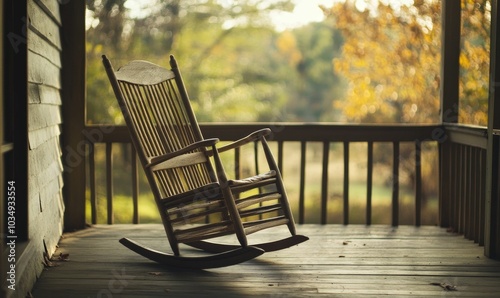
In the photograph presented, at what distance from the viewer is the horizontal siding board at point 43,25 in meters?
3.49

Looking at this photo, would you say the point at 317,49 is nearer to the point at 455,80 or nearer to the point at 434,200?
the point at 434,200

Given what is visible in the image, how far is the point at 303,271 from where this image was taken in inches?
147

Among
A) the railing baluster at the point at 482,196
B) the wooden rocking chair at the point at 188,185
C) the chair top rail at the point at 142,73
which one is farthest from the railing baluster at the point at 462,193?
the chair top rail at the point at 142,73

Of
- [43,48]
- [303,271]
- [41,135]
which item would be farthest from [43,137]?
[303,271]

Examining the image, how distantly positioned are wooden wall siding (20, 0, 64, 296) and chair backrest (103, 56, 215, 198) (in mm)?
384

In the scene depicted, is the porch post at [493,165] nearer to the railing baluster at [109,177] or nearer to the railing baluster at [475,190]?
the railing baluster at [475,190]

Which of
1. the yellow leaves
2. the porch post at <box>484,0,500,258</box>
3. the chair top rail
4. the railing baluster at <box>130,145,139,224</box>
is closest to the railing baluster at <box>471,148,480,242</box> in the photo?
the porch post at <box>484,0,500,258</box>

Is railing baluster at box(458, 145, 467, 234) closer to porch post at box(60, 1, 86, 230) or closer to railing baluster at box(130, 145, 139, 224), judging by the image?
railing baluster at box(130, 145, 139, 224)

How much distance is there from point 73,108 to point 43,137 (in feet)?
3.56

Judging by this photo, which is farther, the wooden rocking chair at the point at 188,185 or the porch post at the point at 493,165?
the porch post at the point at 493,165

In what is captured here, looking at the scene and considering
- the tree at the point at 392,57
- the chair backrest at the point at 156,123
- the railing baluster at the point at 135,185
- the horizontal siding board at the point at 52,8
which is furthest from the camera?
the tree at the point at 392,57

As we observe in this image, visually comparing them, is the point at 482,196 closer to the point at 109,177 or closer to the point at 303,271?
the point at 303,271

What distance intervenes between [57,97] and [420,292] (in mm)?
2505

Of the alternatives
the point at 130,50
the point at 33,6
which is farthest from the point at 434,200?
the point at 33,6
